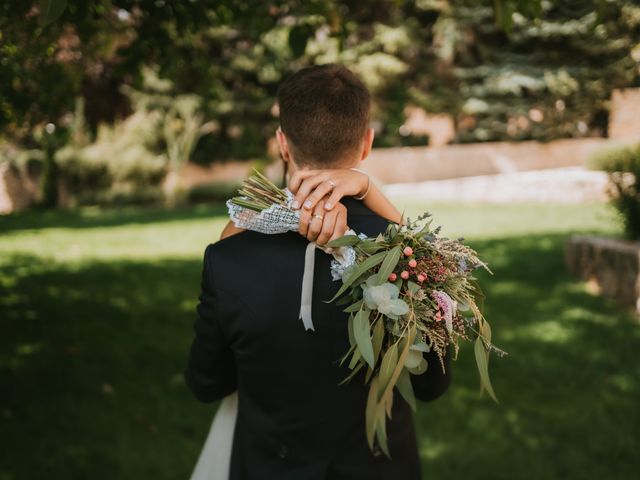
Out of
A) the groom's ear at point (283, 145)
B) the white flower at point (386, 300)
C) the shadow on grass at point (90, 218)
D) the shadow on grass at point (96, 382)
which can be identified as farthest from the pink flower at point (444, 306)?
the shadow on grass at point (90, 218)

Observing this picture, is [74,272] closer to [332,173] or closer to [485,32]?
[332,173]

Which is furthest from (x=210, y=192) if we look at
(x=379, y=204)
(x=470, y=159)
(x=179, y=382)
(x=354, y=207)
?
(x=354, y=207)

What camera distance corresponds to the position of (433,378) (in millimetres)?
1911

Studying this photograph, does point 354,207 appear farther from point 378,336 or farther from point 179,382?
point 179,382

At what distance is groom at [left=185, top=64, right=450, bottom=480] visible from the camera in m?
1.73

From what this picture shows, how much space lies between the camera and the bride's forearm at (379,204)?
6.31 feet

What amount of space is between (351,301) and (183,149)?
19.7m

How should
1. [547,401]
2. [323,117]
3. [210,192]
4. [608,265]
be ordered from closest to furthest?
Answer: 1. [323,117]
2. [547,401]
3. [608,265]
4. [210,192]

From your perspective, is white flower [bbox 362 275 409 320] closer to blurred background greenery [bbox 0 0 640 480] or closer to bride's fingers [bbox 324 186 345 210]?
bride's fingers [bbox 324 186 345 210]

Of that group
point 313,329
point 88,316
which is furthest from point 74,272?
point 313,329

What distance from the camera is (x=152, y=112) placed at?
67.7ft

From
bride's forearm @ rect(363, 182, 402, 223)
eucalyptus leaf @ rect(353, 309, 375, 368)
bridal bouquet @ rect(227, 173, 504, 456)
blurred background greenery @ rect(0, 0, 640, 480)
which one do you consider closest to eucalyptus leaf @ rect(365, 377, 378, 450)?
bridal bouquet @ rect(227, 173, 504, 456)

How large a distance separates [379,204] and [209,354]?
698 millimetres

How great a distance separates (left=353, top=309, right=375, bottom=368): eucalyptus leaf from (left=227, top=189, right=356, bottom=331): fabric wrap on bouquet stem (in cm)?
14
